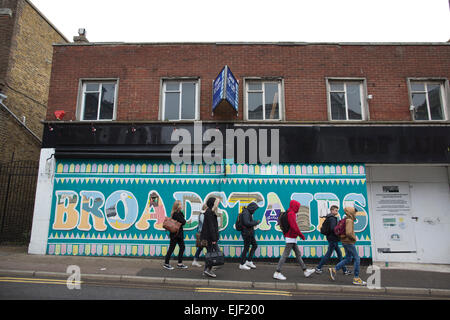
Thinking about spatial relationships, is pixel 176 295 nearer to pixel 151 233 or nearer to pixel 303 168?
pixel 151 233

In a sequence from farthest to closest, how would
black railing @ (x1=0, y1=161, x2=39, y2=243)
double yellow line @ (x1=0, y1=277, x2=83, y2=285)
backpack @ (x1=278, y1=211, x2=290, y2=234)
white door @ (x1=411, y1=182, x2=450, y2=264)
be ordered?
black railing @ (x1=0, y1=161, x2=39, y2=243)
white door @ (x1=411, y1=182, x2=450, y2=264)
backpack @ (x1=278, y1=211, x2=290, y2=234)
double yellow line @ (x1=0, y1=277, x2=83, y2=285)

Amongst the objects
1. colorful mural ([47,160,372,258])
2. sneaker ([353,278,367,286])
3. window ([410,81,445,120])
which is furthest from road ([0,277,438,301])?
window ([410,81,445,120])

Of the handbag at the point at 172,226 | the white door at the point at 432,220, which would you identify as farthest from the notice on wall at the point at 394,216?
the handbag at the point at 172,226

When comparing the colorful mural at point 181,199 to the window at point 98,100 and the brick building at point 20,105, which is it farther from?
the brick building at point 20,105

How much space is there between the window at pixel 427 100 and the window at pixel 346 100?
5.77ft

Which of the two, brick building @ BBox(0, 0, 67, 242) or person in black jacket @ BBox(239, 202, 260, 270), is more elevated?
brick building @ BBox(0, 0, 67, 242)

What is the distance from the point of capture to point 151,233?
358 inches

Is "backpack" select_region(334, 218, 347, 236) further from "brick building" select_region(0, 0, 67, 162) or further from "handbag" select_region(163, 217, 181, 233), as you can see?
"brick building" select_region(0, 0, 67, 162)

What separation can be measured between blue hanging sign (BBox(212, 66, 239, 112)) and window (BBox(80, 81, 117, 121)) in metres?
3.64

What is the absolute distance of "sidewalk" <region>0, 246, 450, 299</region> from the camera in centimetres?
648

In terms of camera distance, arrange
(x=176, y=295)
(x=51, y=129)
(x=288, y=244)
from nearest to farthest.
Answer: (x=176, y=295)
(x=288, y=244)
(x=51, y=129)

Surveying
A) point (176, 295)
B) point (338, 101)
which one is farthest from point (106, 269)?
point (338, 101)

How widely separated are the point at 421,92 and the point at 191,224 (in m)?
8.98

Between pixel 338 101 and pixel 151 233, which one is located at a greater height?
pixel 338 101
